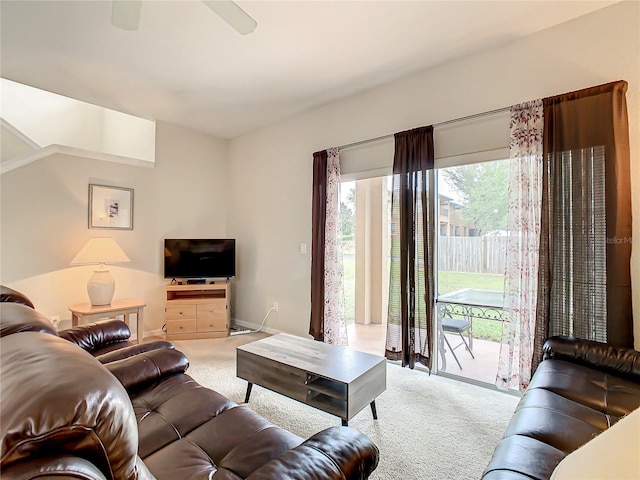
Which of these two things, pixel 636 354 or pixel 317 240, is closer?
pixel 636 354

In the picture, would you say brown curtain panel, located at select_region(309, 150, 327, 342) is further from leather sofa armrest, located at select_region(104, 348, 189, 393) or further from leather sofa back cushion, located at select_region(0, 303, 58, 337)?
leather sofa back cushion, located at select_region(0, 303, 58, 337)

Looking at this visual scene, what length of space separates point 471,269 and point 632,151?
135cm

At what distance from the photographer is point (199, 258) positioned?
4.21 metres

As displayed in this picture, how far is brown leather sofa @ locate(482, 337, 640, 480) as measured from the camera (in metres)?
1.13

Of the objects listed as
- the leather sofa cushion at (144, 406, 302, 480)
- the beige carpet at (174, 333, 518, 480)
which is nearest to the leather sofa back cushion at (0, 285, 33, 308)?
the leather sofa cushion at (144, 406, 302, 480)

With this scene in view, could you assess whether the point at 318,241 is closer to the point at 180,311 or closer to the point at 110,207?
the point at 180,311

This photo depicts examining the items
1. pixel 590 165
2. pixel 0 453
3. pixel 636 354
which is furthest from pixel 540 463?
pixel 590 165

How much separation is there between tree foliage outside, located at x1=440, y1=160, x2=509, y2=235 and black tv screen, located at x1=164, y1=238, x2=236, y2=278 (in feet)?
9.64

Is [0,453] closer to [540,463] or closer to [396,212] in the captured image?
[540,463]

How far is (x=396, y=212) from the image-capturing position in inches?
119

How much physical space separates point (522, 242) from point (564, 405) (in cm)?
127

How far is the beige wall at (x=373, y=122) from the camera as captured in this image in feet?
7.01

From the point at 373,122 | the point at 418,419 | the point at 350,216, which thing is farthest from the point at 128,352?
the point at 350,216

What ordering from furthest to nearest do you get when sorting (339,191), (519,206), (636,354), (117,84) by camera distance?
(339,191), (117,84), (519,206), (636,354)
